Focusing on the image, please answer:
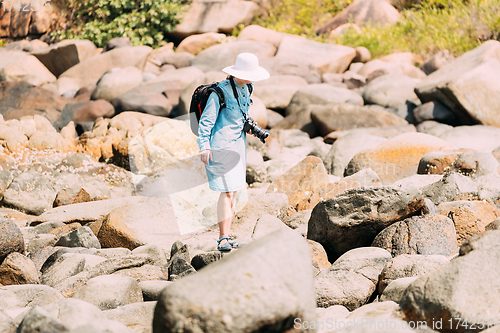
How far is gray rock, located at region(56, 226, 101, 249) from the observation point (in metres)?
4.56

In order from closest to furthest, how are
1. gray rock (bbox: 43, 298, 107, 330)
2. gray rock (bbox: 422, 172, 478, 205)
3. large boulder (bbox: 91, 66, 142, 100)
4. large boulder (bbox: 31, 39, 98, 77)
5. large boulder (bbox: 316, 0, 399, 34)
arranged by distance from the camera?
gray rock (bbox: 43, 298, 107, 330) < gray rock (bbox: 422, 172, 478, 205) < large boulder (bbox: 91, 66, 142, 100) < large boulder (bbox: 31, 39, 98, 77) < large boulder (bbox: 316, 0, 399, 34)

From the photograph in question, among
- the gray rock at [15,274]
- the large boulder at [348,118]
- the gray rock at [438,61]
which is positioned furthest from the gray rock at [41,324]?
the gray rock at [438,61]

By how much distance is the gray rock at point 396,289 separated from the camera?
288 cm

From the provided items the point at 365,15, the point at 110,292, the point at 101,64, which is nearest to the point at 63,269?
the point at 110,292

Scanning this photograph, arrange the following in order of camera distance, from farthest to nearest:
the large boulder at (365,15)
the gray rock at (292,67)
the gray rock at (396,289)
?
1. the large boulder at (365,15)
2. the gray rock at (292,67)
3. the gray rock at (396,289)

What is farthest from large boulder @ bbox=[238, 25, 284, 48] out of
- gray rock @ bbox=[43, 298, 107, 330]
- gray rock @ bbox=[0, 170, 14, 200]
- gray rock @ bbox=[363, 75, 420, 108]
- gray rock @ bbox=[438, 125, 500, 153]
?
gray rock @ bbox=[43, 298, 107, 330]

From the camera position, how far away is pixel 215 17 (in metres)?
19.0

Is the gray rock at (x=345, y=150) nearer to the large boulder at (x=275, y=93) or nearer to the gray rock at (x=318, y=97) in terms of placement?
the gray rock at (x=318, y=97)

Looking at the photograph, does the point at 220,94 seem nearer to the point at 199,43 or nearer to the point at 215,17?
the point at 199,43

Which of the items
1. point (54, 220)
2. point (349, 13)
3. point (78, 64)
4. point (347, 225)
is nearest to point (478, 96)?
point (347, 225)

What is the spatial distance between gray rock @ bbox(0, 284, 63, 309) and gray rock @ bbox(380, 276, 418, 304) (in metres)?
2.19

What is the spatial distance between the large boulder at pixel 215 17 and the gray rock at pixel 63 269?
1630 cm

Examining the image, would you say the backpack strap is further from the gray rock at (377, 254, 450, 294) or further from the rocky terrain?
the gray rock at (377, 254, 450, 294)

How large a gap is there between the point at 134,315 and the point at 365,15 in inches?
779
